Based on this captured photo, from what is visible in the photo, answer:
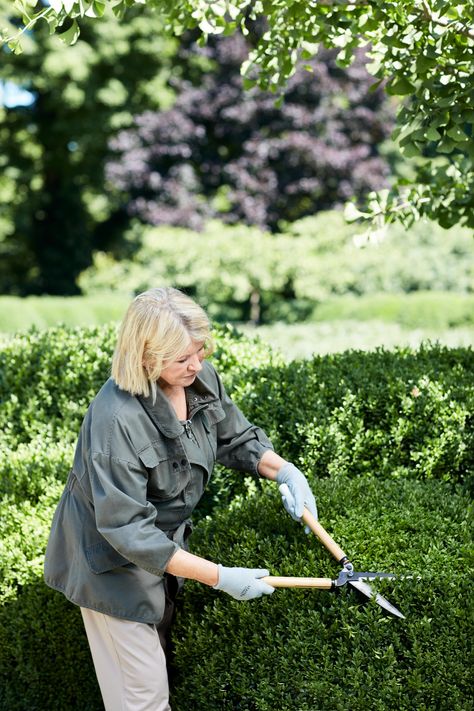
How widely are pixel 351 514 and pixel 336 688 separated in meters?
0.68

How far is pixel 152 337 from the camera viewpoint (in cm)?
243

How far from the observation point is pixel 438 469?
3666 mm

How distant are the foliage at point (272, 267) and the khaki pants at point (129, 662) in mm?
10625

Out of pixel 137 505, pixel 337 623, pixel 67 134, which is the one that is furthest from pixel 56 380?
pixel 67 134

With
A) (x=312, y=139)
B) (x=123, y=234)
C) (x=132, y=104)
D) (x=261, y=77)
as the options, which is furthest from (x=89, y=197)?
(x=261, y=77)

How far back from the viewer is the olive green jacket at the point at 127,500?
7.52 feet

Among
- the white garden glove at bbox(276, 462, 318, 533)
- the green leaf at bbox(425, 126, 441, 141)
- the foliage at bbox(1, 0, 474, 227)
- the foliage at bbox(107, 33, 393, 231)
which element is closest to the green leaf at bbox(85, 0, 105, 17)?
the foliage at bbox(1, 0, 474, 227)

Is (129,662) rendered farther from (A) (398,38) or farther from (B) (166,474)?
(A) (398,38)

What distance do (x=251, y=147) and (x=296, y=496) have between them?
14.4 metres

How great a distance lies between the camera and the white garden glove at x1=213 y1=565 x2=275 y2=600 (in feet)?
7.75

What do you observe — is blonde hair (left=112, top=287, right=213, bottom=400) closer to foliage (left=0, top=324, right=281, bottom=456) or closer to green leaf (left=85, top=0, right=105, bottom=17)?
green leaf (left=85, top=0, right=105, bottom=17)

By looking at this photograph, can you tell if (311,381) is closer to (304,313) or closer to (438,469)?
(438,469)

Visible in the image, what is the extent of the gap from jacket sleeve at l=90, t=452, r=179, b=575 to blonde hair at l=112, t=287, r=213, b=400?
25 centimetres

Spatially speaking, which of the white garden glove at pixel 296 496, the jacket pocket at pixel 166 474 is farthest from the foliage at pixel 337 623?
the jacket pocket at pixel 166 474
